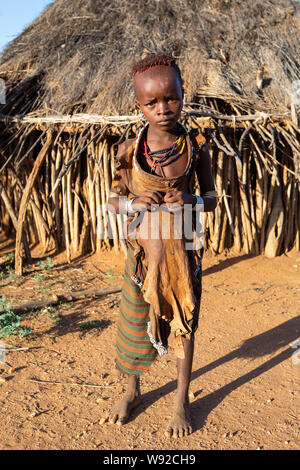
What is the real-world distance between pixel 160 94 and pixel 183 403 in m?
1.59

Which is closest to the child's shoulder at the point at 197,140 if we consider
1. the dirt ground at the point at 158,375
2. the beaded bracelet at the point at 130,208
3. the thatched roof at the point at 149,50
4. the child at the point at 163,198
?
the child at the point at 163,198

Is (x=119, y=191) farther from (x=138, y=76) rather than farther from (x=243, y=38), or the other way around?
(x=243, y=38)

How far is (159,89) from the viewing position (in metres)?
1.71

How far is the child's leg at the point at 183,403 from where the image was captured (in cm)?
211

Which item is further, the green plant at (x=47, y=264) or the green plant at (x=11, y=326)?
the green plant at (x=47, y=264)

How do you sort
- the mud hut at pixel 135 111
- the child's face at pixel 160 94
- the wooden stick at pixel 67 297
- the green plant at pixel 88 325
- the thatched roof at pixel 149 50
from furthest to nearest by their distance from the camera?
the thatched roof at pixel 149 50
the mud hut at pixel 135 111
the wooden stick at pixel 67 297
the green plant at pixel 88 325
the child's face at pixel 160 94

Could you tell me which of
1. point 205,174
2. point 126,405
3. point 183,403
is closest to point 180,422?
point 183,403

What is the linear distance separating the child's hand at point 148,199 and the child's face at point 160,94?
1.01 feet

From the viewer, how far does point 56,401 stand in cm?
245

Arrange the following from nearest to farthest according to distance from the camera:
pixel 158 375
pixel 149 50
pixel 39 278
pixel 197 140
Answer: pixel 197 140 → pixel 158 375 → pixel 39 278 → pixel 149 50

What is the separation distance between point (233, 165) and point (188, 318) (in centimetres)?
343

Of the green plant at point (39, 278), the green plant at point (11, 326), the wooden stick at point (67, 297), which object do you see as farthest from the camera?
the green plant at point (39, 278)

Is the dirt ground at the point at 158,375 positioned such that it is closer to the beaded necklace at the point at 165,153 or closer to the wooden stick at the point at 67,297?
the wooden stick at the point at 67,297

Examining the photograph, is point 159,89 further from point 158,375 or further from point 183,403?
point 158,375
